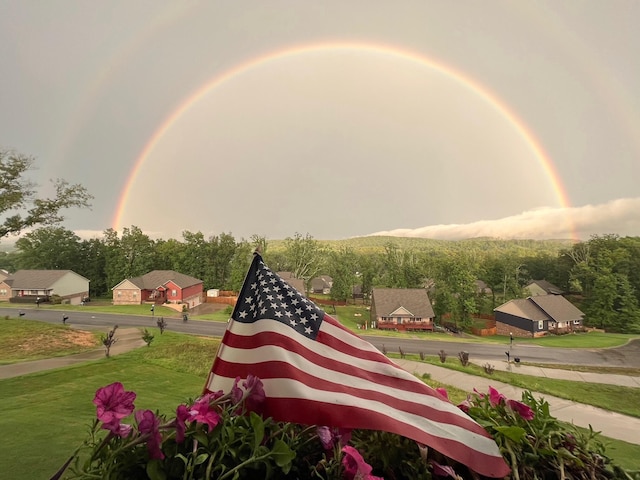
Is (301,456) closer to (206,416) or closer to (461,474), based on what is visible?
(206,416)

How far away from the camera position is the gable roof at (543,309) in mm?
31109

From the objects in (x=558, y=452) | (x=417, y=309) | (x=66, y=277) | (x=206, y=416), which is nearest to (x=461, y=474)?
(x=558, y=452)

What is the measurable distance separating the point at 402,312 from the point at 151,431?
3212 centimetres

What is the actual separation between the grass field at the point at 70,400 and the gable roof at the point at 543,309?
31.0 m

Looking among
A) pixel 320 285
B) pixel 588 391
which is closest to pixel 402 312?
pixel 588 391

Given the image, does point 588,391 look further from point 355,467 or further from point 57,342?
point 57,342

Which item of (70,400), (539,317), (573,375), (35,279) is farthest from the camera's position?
(539,317)

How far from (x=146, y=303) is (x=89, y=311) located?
6874mm

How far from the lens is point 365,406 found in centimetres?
125

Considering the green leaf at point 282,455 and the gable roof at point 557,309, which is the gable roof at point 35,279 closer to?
the green leaf at point 282,455

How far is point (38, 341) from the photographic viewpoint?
1212 centimetres

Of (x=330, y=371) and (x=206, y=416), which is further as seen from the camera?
(x=330, y=371)

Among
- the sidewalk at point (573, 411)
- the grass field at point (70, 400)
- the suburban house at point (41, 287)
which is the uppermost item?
the suburban house at point (41, 287)

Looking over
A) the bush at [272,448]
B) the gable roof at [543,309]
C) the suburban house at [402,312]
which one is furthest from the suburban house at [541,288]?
the bush at [272,448]
